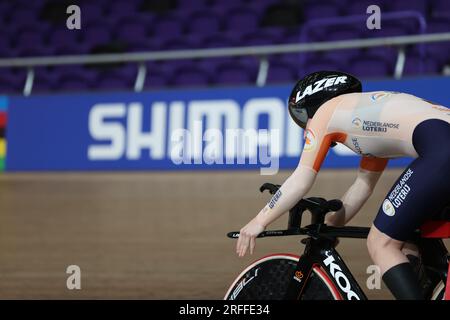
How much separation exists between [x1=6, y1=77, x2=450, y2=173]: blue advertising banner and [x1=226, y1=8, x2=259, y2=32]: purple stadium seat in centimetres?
176

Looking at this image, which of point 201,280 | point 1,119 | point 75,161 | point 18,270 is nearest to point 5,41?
point 1,119

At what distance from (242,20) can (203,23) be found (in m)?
0.57

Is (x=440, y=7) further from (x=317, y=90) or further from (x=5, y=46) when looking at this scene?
(x=317, y=90)

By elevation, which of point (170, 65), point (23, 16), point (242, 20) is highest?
point (23, 16)

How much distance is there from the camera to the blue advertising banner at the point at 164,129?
8.94 metres

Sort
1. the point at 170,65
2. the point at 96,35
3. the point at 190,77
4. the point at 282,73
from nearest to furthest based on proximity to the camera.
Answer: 1. the point at 282,73
2. the point at 190,77
3. the point at 170,65
4. the point at 96,35

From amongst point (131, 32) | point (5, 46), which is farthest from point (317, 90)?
point (5, 46)

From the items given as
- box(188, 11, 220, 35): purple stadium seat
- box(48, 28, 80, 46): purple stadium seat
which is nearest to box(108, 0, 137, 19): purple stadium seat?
box(48, 28, 80, 46): purple stadium seat

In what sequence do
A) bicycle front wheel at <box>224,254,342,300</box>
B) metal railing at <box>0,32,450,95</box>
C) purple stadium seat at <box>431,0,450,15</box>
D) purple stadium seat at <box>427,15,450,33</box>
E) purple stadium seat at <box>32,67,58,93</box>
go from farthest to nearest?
purple stadium seat at <box>32,67,58,93</box> → purple stadium seat at <box>431,0,450,15</box> → purple stadium seat at <box>427,15,450,33</box> → metal railing at <box>0,32,450,95</box> → bicycle front wheel at <box>224,254,342,300</box>

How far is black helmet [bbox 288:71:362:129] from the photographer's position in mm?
2871

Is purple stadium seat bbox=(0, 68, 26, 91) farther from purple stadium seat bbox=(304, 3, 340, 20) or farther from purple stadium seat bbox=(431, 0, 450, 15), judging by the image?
purple stadium seat bbox=(431, 0, 450, 15)

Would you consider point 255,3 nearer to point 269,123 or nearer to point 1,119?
point 269,123

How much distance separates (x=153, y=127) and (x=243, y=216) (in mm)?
3309

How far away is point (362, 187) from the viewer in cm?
296
